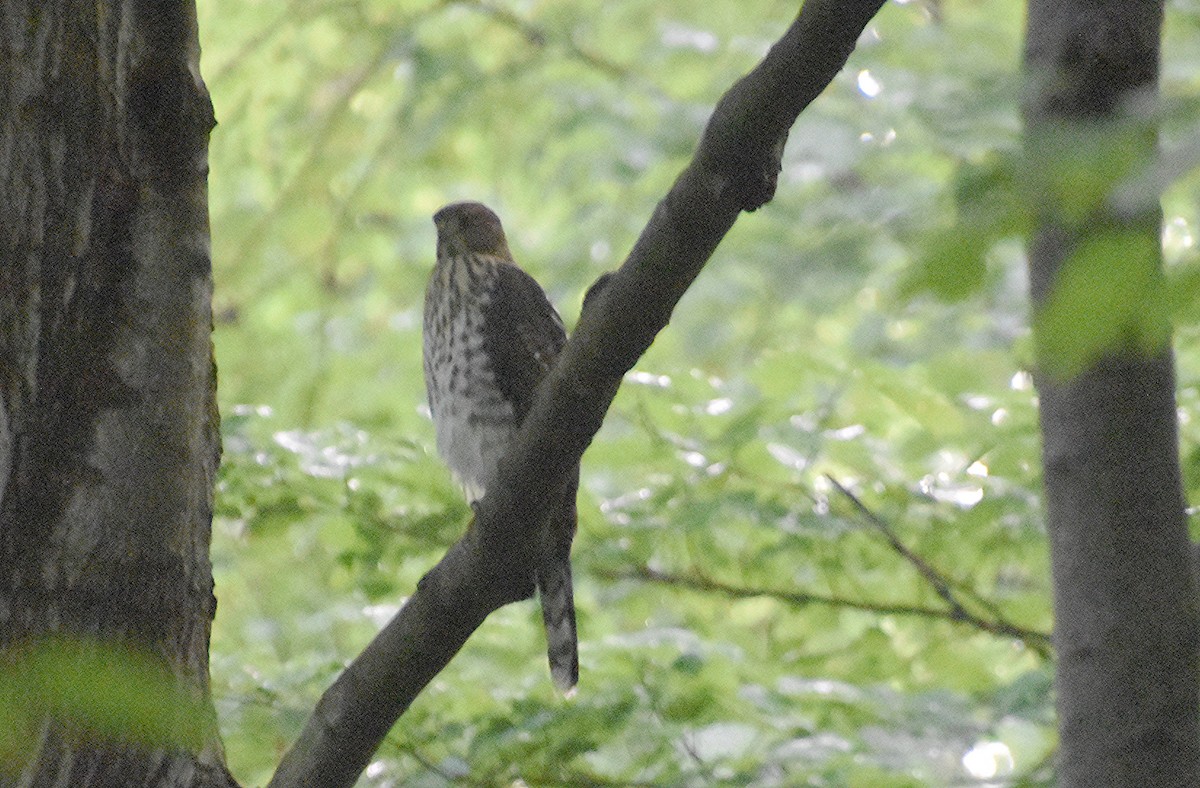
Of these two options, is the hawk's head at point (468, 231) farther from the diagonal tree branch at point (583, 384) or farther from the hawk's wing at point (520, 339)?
the diagonal tree branch at point (583, 384)

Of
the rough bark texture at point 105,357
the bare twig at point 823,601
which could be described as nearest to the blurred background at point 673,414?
the bare twig at point 823,601

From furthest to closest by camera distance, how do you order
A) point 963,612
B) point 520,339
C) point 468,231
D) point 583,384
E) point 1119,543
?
point 468,231, point 520,339, point 963,612, point 1119,543, point 583,384

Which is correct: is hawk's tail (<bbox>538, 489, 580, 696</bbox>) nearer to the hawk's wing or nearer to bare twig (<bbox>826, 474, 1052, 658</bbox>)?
the hawk's wing

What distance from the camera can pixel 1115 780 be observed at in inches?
70.2

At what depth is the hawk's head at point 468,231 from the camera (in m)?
3.66

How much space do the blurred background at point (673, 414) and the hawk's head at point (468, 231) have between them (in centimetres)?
34

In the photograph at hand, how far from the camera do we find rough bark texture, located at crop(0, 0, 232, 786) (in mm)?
1513

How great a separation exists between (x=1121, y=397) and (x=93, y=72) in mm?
1404

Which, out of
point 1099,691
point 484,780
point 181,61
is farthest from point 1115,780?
point 181,61

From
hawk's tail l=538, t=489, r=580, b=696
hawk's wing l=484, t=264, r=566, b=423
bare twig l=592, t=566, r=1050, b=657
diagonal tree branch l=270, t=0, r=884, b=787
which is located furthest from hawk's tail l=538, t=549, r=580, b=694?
diagonal tree branch l=270, t=0, r=884, b=787

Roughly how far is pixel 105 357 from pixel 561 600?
1.57 metres

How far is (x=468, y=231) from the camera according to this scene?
3721mm

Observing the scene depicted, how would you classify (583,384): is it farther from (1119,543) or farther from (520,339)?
(520,339)

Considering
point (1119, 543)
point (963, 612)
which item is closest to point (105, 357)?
point (1119, 543)
